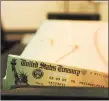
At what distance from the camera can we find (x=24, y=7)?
6.59 ft

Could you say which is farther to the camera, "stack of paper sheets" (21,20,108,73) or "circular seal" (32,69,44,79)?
"stack of paper sheets" (21,20,108,73)

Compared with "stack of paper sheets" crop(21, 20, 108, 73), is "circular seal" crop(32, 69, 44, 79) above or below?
below

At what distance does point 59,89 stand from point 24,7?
1.63 meters

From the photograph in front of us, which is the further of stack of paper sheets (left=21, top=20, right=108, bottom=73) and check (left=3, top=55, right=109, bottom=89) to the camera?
stack of paper sheets (left=21, top=20, right=108, bottom=73)

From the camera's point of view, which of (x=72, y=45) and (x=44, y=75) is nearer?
(x=44, y=75)

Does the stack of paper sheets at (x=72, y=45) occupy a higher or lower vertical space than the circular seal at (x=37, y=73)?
higher

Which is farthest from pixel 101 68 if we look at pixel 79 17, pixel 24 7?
pixel 24 7

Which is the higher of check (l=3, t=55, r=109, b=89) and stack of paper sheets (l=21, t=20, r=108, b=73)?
stack of paper sheets (l=21, t=20, r=108, b=73)

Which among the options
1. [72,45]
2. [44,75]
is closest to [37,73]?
→ [44,75]

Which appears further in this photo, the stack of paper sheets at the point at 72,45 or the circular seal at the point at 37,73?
the stack of paper sheets at the point at 72,45

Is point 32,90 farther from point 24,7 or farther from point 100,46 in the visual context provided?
point 24,7

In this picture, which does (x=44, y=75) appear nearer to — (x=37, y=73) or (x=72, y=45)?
(x=37, y=73)

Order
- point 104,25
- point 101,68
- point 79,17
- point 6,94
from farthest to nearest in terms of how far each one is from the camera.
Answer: point 79,17, point 104,25, point 101,68, point 6,94

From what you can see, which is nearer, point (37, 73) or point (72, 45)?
point (37, 73)
